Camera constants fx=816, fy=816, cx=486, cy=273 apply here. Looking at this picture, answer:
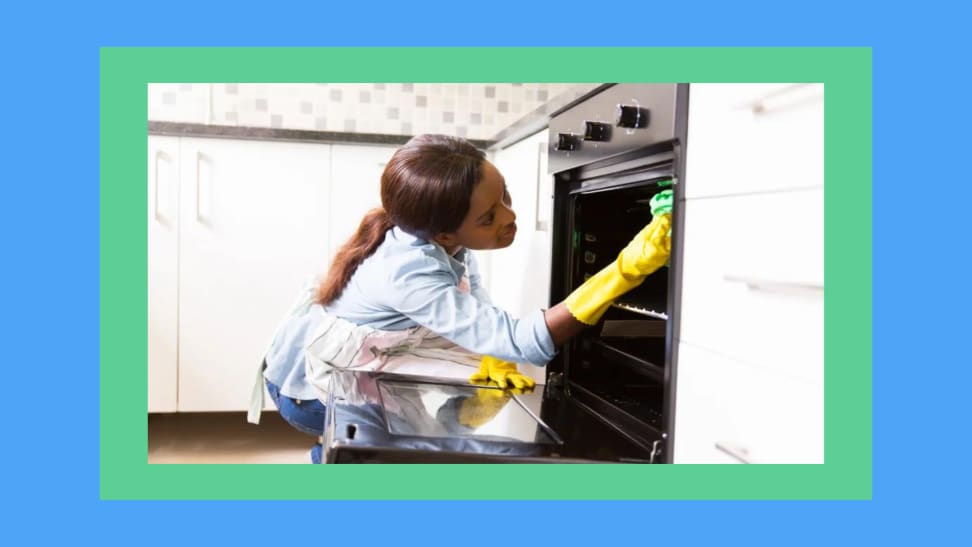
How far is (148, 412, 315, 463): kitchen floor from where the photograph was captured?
6.05 ft

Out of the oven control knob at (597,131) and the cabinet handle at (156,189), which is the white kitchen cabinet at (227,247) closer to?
the cabinet handle at (156,189)

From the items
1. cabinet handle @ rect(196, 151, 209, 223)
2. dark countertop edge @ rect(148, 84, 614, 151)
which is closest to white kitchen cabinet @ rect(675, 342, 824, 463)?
dark countertop edge @ rect(148, 84, 614, 151)

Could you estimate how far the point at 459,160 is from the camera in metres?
1.07

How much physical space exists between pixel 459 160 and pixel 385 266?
0.17m

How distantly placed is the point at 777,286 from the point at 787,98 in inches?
5.6

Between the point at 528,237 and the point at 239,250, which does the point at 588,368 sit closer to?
the point at 528,237

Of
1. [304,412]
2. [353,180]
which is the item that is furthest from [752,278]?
[353,180]

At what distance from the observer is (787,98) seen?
611mm

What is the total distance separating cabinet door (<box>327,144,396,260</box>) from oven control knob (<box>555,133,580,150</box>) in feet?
2.67

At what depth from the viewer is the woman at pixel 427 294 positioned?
945 mm
